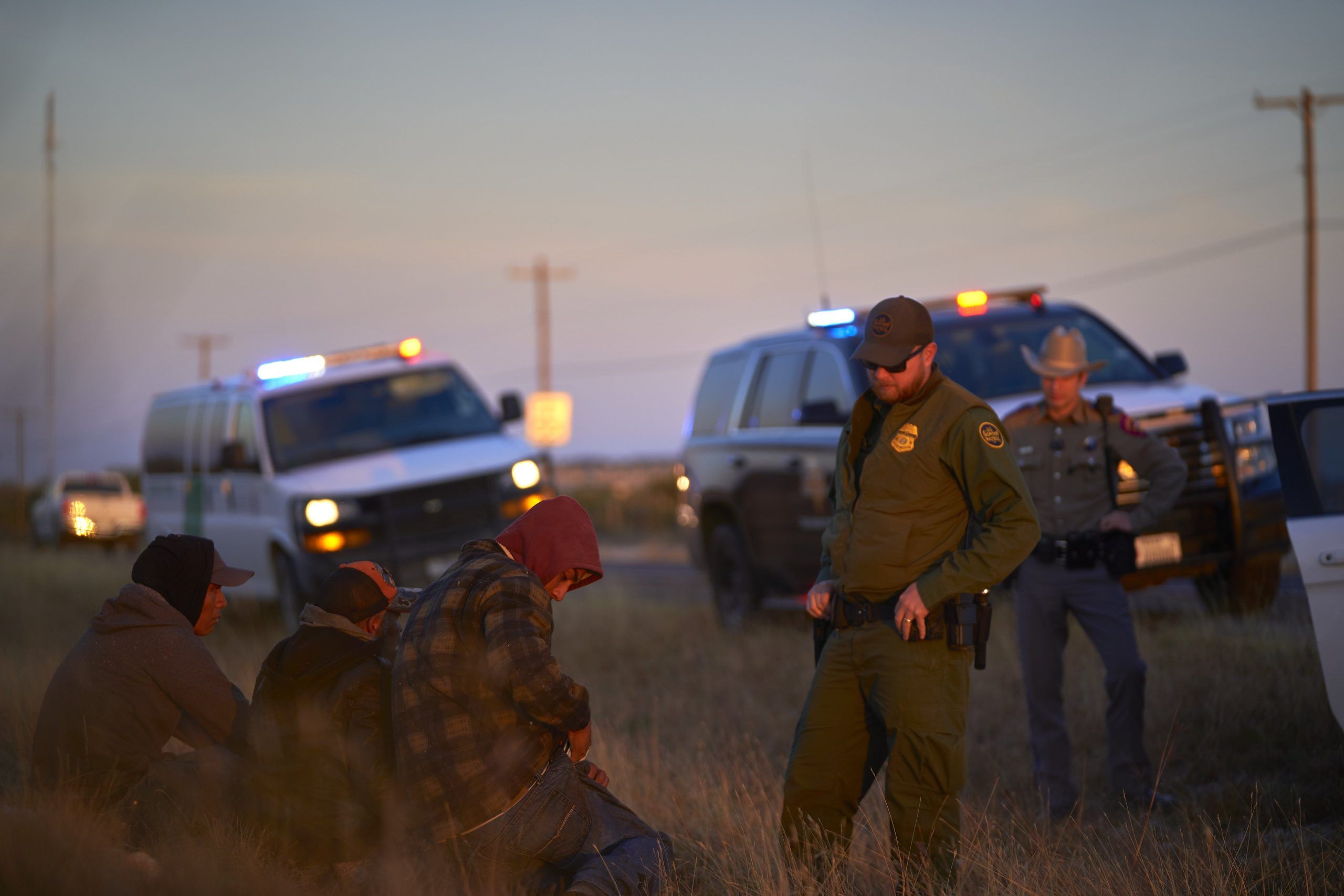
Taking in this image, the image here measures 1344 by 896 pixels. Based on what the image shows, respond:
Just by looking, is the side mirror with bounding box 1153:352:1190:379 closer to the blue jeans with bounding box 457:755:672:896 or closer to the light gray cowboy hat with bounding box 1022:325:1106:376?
the light gray cowboy hat with bounding box 1022:325:1106:376

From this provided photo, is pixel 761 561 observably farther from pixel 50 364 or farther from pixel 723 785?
pixel 50 364

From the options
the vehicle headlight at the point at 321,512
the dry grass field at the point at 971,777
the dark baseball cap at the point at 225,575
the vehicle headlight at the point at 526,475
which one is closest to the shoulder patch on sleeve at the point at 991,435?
the dry grass field at the point at 971,777

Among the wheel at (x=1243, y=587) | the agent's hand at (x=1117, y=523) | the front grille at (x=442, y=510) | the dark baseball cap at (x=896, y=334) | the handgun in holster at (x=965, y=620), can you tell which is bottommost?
the wheel at (x=1243, y=587)

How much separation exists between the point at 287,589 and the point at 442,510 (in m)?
1.59

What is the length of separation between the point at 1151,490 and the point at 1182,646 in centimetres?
179

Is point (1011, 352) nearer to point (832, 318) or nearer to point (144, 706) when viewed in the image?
point (832, 318)

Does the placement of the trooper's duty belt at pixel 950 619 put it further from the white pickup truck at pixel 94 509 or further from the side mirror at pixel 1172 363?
the white pickup truck at pixel 94 509

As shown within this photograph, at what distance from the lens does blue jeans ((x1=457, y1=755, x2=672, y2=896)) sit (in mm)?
3904

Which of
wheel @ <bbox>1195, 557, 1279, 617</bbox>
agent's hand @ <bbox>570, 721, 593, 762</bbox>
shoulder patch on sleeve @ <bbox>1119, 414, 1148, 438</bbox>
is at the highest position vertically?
shoulder patch on sleeve @ <bbox>1119, 414, 1148, 438</bbox>

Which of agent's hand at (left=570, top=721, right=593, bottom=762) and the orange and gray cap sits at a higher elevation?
the orange and gray cap

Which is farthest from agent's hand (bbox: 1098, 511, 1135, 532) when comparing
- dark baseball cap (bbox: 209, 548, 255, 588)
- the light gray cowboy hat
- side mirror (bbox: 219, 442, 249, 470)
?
side mirror (bbox: 219, 442, 249, 470)

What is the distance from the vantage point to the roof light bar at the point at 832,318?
830cm

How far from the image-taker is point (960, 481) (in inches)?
168

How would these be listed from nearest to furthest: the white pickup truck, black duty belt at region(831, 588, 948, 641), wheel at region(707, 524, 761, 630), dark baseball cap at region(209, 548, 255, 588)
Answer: black duty belt at region(831, 588, 948, 641), dark baseball cap at region(209, 548, 255, 588), wheel at region(707, 524, 761, 630), the white pickup truck
